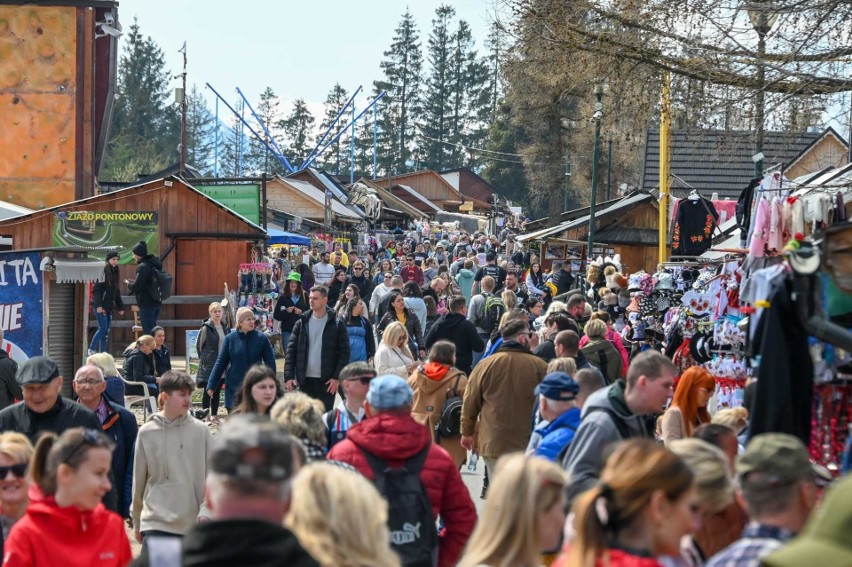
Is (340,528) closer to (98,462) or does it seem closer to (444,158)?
(98,462)

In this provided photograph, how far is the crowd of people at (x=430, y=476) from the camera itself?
138 inches

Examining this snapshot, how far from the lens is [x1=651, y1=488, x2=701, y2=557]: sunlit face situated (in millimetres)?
3943

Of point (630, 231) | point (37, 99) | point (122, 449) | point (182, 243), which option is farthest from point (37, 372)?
point (630, 231)

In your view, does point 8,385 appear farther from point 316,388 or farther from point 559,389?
point 559,389

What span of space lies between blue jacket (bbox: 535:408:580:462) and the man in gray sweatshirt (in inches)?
15.5

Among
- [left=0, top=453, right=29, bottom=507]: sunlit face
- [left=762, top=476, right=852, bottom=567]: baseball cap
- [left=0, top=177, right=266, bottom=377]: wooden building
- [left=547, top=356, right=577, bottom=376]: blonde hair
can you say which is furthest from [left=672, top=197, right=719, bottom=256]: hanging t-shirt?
[left=762, top=476, right=852, bottom=567]: baseball cap

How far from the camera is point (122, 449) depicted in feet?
27.3

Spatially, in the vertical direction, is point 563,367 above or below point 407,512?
above

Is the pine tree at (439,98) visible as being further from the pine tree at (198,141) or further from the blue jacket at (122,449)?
the blue jacket at (122,449)

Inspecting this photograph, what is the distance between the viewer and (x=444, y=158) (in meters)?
125

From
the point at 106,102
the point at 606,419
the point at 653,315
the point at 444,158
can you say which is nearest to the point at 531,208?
the point at 444,158

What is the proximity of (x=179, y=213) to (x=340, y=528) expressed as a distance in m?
20.9

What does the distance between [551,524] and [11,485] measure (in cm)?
283

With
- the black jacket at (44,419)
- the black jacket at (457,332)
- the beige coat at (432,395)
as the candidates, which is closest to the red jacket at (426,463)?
the black jacket at (44,419)
